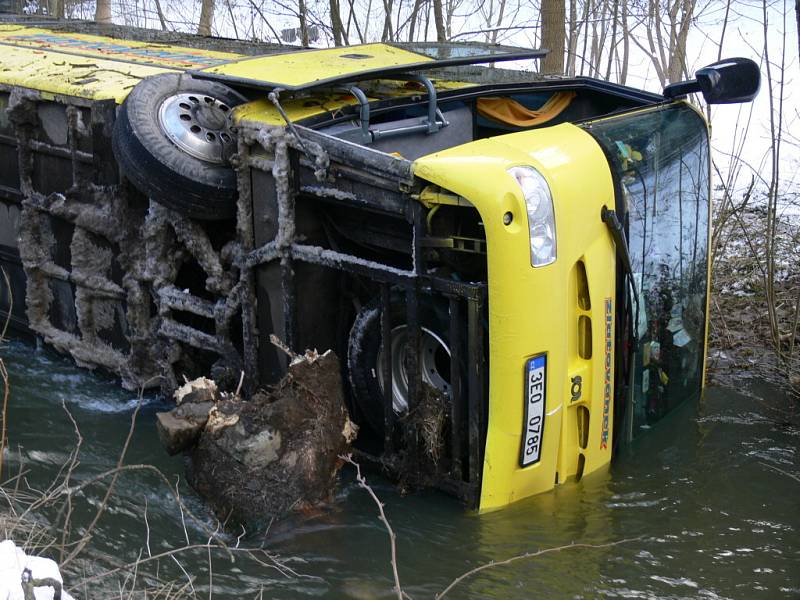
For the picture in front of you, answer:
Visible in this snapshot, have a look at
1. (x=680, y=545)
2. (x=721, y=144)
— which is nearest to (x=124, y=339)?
(x=680, y=545)

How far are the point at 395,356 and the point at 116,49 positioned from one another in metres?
3.38

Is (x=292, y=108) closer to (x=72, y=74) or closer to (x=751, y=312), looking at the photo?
(x=72, y=74)

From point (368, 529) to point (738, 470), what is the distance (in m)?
1.78

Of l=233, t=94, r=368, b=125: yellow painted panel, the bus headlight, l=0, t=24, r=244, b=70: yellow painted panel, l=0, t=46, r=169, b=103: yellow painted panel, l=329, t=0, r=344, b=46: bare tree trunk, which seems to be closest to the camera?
the bus headlight

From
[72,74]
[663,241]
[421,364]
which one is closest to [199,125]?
[72,74]

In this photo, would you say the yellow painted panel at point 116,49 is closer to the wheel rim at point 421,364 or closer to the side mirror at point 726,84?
the wheel rim at point 421,364

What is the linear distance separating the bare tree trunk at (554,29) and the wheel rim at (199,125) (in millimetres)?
4846

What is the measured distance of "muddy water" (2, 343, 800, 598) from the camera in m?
3.88

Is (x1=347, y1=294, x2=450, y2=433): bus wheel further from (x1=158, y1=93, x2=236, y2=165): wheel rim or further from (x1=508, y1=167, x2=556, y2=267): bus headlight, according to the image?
(x1=158, y1=93, x2=236, y2=165): wheel rim

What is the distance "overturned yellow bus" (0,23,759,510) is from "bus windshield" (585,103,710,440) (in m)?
0.01

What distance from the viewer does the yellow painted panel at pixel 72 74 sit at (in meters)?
5.41

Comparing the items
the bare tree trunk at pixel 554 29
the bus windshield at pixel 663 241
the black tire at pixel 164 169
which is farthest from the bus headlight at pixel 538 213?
the bare tree trunk at pixel 554 29

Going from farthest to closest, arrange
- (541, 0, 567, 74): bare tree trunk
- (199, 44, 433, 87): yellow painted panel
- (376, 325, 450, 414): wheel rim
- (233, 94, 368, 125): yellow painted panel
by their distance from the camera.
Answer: (541, 0, 567, 74): bare tree trunk < (199, 44, 433, 87): yellow painted panel < (233, 94, 368, 125): yellow painted panel < (376, 325, 450, 414): wheel rim

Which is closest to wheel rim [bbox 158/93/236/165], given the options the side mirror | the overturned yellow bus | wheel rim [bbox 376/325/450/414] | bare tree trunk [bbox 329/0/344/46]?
the overturned yellow bus
